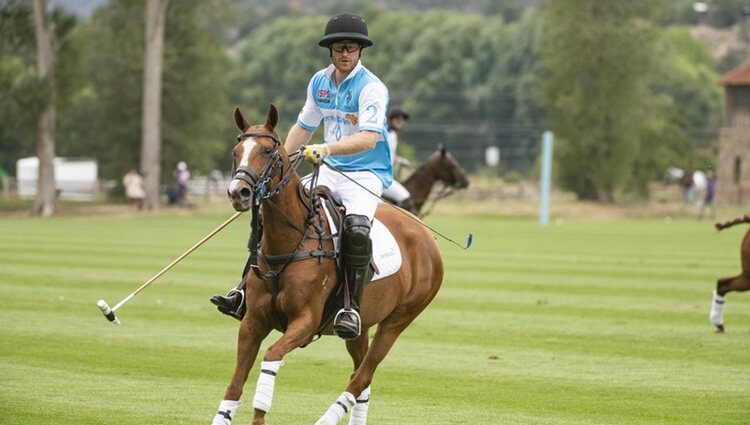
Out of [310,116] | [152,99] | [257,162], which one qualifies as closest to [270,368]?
[257,162]

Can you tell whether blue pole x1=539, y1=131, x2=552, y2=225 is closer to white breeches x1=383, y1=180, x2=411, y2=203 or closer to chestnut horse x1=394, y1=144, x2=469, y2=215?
chestnut horse x1=394, y1=144, x2=469, y2=215

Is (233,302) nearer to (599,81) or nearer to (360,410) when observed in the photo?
(360,410)

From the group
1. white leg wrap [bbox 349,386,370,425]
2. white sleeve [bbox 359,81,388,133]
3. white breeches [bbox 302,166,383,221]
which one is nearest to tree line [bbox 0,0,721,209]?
white breeches [bbox 302,166,383,221]

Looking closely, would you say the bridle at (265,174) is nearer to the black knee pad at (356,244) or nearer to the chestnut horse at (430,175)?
the black knee pad at (356,244)

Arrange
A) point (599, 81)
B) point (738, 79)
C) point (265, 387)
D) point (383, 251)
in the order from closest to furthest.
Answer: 1. point (265, 387)
2. point (383, 251)
3. point (599, 81)
4. point (738, 79)

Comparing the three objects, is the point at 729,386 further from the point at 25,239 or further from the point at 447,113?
the point at 447,113

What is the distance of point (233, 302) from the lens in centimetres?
934

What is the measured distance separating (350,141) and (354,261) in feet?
2.74

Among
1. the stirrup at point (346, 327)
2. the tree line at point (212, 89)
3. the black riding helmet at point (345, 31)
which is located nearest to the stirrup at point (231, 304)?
the stirrup at point (346, 327)

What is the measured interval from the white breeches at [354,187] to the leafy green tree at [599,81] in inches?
2380

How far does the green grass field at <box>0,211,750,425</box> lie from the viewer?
35.7 ft

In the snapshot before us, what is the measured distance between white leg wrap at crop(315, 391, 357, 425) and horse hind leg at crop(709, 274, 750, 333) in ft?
26.4

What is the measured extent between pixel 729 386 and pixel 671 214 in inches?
2158

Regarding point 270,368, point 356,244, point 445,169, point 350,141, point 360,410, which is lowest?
point 445,169
